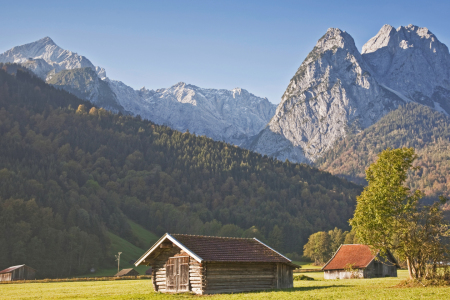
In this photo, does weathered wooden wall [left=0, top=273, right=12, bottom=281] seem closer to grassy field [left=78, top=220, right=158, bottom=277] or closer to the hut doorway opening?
grassy field [left=78, top=220, right=158, bottom=277]

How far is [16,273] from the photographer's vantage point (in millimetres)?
96625

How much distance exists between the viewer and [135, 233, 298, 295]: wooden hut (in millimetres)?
40906

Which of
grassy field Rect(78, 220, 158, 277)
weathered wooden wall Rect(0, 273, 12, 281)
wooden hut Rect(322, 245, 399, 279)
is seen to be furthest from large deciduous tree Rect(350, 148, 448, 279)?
grassy field Rect(78, 220, 158, 277)

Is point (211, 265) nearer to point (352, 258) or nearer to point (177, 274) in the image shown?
point (177, 274)

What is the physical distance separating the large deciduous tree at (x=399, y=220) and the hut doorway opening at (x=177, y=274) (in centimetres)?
1704

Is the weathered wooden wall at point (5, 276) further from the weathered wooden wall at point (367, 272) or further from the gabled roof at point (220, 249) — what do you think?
the weathered wooden wall at point (367, 272)

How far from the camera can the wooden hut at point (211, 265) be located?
40.9m

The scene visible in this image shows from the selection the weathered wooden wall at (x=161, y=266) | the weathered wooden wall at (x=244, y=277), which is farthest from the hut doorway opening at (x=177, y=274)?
the weathered wooden wall at (x=244, y=277)

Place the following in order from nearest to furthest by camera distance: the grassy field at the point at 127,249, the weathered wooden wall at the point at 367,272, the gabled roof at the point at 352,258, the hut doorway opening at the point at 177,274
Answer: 1. the hut doorway opening at the point at 177,274
2. the weathered wooden wall at the point at 367,272
3. the gabled roof at the point at 352,258
4. the grassy field at the point at 127,249

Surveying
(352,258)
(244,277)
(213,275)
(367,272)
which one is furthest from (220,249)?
(352,258)

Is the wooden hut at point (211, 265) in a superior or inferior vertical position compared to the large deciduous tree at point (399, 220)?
inferior

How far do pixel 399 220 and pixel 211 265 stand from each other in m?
18.4

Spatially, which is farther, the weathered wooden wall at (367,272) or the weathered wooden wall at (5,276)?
the weathered wooden wall at (5,276)

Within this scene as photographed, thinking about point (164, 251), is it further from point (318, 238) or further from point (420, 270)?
point (318, 238)
